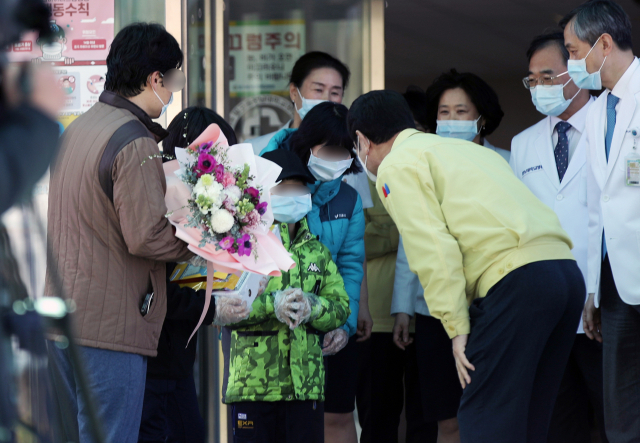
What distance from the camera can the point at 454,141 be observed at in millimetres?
2664

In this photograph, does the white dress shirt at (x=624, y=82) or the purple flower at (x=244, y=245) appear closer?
the purple flower at (x=244, y=245)

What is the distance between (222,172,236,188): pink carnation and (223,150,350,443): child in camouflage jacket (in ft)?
2.07

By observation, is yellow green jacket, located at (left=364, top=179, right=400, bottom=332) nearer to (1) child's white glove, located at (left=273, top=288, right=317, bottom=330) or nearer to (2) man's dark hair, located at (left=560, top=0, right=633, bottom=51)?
(1) child's white glove, located at (left=273, top=288, right=317, bottom=330)

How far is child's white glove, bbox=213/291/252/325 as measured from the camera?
2.63 metres

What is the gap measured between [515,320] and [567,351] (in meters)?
0.30

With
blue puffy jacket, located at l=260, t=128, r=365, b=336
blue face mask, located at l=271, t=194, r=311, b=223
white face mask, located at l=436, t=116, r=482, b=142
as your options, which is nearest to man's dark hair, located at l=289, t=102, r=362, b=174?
blue puffy jacket, located at l=260, t=128, r=365, b=336

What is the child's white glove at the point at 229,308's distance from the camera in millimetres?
2633

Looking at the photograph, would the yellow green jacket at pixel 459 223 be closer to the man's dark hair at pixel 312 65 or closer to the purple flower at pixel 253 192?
the purple flower at pixel 253 192

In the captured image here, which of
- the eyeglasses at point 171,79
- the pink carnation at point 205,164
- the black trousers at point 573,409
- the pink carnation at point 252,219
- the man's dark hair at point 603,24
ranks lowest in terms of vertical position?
the black trousers at point 573,409

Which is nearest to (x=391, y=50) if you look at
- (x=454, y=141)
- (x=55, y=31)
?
(x=454, y=141)

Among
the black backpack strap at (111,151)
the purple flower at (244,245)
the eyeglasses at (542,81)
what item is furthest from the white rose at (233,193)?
the eyeglasses at (542,81)

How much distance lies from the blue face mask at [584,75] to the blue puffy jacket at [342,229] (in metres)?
1.16

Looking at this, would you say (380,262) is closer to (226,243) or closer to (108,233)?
(226,243)

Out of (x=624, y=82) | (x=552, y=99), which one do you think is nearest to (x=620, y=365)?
(x=624, y=82)
